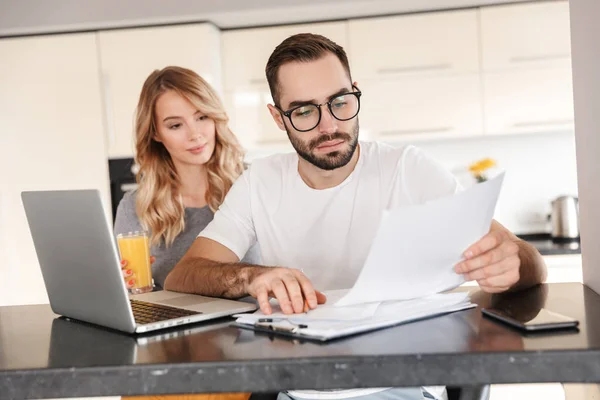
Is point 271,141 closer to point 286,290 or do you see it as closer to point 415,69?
point 415,69

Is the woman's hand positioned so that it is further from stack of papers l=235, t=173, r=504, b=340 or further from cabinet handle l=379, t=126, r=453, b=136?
cabinet handle l=379, t=126, r=453, b=136

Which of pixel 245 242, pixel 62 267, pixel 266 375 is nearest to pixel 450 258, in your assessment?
pixel 266 375

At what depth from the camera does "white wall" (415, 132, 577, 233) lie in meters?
4.11

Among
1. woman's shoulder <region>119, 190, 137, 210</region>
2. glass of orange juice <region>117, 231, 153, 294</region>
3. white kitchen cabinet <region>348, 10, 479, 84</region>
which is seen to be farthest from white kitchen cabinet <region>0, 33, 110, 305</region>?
glass of orange juice <region>117, 231, 153, 294</region>

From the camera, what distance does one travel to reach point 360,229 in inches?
71.0

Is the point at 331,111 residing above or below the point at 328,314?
above

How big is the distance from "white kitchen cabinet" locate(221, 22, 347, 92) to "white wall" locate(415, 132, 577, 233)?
1.13 m

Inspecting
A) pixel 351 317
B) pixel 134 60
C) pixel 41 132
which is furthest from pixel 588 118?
pixel 41 132

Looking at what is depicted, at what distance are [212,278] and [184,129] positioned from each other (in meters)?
1.11

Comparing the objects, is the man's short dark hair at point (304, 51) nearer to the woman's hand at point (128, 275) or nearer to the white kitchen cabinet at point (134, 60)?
the woman's hand at point (128, 275)

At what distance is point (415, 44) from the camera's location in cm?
373

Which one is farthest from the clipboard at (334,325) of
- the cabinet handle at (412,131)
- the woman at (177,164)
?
the cabinet handle at (412,131)

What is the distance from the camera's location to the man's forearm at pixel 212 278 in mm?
1348

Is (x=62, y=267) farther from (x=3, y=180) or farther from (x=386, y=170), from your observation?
(x=3, y=180)
